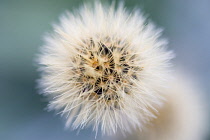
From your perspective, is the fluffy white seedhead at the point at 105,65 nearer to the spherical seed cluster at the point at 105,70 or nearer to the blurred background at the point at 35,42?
the spherical seed cluster at the point at 105,70

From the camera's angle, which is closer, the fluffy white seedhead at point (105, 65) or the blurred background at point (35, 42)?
the fluffy white seedhead at point (105, 65)

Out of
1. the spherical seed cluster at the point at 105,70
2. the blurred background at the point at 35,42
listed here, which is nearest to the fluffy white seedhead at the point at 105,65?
the spherical seed cluster at the point at 105,70

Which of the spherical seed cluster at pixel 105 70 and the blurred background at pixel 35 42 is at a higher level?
the blurred background at pixel 35 42

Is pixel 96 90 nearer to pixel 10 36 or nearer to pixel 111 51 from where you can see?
pixel 111 51

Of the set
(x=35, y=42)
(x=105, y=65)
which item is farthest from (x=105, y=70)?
(x=35, y=42)

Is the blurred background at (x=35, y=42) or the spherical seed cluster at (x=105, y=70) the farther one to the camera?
the blurred background at (x=35, y=42)

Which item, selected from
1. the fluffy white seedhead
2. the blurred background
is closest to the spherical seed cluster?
the fluffy white seedhead

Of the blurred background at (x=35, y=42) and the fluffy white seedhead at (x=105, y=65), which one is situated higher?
the blurred background at (x=35, y=42)

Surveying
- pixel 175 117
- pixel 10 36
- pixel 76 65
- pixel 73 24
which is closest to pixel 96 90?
pixel 76 65
